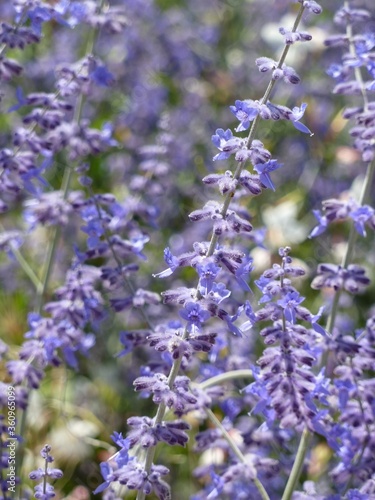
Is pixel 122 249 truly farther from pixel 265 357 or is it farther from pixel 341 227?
pixel 341 227

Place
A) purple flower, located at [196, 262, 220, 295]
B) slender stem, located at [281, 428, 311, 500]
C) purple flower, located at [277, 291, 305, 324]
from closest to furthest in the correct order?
purple flower, located at [196, 262, 220, 295]
purple flower, located at [277, 291, 305, 324]
slender stem, located at [281, 428, 311, 500]

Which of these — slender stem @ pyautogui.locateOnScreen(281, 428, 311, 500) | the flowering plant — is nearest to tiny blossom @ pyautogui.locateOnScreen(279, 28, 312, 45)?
the flowering plant

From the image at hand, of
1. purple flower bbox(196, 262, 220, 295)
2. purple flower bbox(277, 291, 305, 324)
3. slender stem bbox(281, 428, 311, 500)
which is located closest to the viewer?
purple flower bbox(196, 262, 220, 295)

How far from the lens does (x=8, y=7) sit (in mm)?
5238

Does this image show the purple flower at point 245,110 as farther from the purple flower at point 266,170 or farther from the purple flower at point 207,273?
the purple flower at point 207,273

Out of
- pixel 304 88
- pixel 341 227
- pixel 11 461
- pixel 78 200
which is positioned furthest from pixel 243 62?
pixel 11 461

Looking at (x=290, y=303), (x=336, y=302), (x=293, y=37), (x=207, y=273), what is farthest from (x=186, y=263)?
(x=336, y=302)

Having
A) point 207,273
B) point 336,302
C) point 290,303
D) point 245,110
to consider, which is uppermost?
point 245,110

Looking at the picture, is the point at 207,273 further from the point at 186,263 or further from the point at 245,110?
the point at 245,110

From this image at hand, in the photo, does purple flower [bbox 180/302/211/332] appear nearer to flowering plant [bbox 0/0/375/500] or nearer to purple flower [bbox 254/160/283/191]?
flowering plant [bbox 0/0/375/500]

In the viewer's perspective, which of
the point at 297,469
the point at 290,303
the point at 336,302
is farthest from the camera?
the point at 336,302

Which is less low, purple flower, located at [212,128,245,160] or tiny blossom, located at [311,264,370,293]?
purple flower, located at [212,128,245,160]

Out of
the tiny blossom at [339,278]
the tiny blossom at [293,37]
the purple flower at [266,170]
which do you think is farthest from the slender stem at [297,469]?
the tiny blossom at [293,37]

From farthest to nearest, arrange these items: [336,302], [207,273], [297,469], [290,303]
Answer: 1. [336,302]
2. [297,469]
3. [290,303]
4. [207,273]
